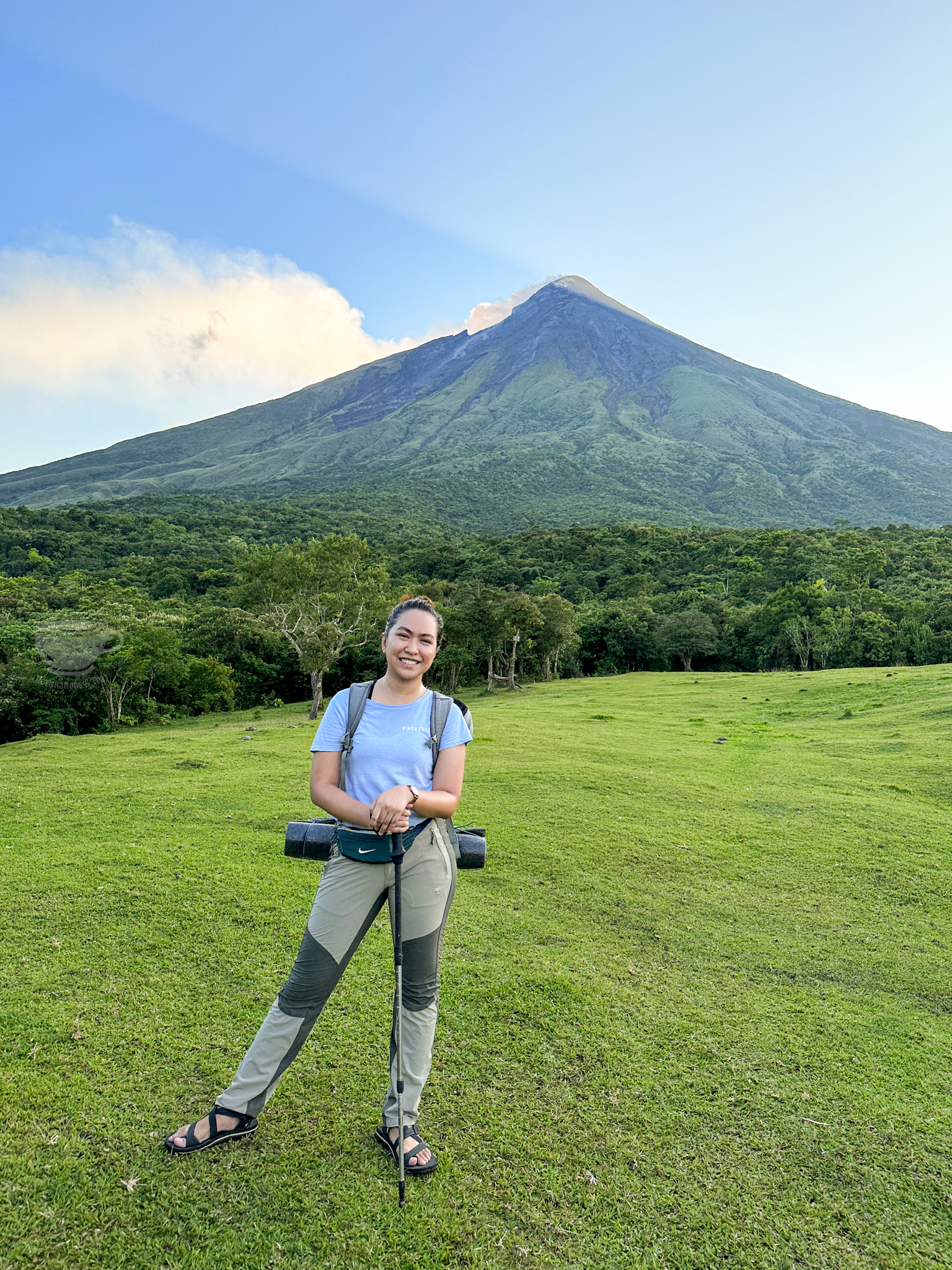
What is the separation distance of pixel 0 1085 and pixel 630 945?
392cm

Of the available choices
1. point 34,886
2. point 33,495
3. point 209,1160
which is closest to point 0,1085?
point 209,1160

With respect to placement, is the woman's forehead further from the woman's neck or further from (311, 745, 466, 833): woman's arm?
(311, 745, 466, 833): woman's arm

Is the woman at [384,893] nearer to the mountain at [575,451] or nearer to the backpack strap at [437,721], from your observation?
the backpack strap at [437,721]

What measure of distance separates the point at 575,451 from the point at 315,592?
124 metres

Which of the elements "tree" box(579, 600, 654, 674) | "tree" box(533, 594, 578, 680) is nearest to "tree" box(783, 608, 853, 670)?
"tree" box(579, 600, 654, 674)

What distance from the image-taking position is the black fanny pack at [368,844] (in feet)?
8.85

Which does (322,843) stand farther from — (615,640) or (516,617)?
(615,640)

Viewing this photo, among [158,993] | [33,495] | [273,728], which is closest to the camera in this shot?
[158,993]

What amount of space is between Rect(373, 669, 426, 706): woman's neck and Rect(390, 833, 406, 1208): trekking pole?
1.82 feet

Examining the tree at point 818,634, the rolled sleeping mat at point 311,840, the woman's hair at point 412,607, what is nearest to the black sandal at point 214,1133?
the rolled sleeping mat at point 311,840

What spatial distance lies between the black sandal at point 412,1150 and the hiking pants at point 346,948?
8cm

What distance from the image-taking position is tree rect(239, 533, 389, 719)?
77.4ft

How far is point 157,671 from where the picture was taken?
2420cm

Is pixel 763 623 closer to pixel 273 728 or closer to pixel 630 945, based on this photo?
pixel 273 728
